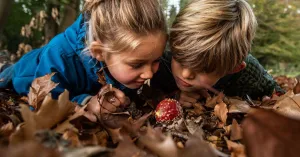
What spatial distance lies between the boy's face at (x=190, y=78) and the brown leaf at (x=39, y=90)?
901mm

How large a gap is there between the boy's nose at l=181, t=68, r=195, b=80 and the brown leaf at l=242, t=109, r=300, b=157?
1.42 metres

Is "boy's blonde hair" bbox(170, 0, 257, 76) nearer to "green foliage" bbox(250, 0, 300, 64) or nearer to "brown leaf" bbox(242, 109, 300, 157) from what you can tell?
"brown leaf" bbox(242, 109, 300, 157)

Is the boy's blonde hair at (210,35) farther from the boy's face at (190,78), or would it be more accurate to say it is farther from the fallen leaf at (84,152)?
the fallen leaf at (84,152)

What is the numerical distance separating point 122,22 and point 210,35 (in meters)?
0.54

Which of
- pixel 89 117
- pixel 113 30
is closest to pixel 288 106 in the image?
pixel 89 117

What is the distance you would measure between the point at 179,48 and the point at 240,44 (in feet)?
1.30

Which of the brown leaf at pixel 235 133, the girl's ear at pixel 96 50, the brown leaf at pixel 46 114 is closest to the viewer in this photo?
the brown leaf at pixel 46 114

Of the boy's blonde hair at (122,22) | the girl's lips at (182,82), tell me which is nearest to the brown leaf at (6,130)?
the boy's blonde hair at (122,22)

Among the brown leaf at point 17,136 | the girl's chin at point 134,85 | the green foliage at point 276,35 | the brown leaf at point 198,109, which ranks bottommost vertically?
the green foliage at point 276,35

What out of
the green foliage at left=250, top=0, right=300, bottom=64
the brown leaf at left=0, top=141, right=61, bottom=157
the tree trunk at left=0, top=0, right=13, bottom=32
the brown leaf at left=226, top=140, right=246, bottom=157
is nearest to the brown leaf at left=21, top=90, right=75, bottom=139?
the brown leaf at left=0, top=141, right=61, bottom=157

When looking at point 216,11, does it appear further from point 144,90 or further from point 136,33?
point 144,90

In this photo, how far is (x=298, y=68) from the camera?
35.3ft

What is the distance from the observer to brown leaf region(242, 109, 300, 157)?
0.69 metres

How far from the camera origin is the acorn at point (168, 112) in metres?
1.62
